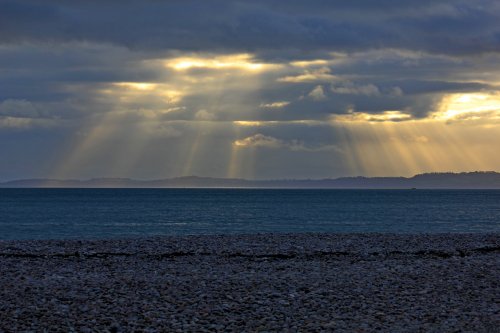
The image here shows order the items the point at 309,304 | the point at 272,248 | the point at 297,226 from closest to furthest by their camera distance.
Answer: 1. the point at 309,304
2. the point at 272,248
3. the point at 297,226

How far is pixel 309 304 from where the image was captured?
1728 cm

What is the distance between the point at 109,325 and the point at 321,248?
48.4ft

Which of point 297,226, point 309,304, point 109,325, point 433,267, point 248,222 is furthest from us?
point 248,222

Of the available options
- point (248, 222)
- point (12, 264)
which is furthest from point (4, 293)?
point (248, 222)

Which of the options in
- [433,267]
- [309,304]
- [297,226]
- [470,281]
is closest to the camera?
[309,304]

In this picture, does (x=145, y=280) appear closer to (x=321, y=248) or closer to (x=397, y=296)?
(x=397, y=296)

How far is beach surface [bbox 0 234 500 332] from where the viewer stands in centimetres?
1554

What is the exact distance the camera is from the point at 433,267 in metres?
22.9

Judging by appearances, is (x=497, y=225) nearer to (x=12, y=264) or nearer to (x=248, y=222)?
(x=248, y=222)

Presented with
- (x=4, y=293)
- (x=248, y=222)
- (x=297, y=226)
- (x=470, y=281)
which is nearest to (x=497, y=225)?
(x=297, y=226)

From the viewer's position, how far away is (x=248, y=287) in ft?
63.4

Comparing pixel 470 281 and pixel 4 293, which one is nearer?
pixel 4 293

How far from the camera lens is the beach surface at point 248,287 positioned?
15.5 m

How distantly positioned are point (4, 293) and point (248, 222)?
69401mm
